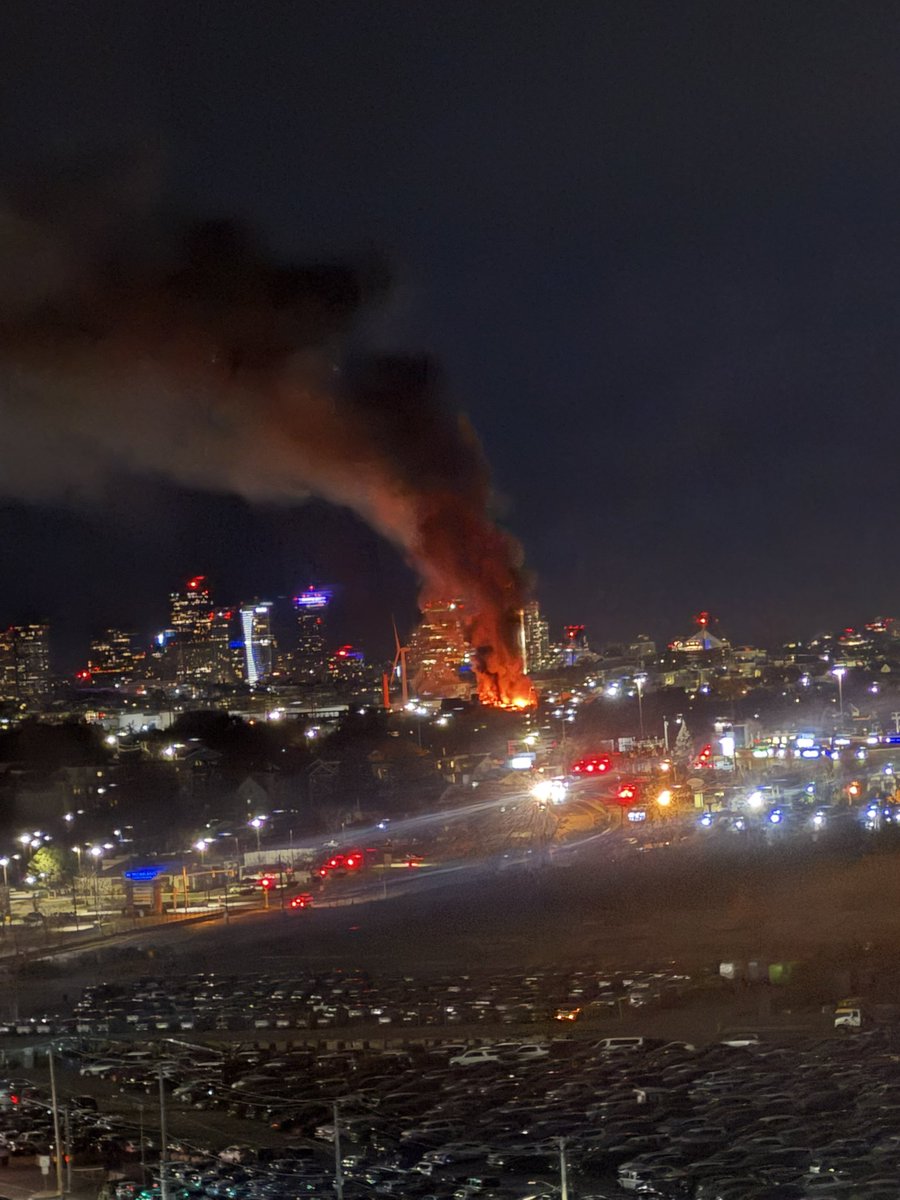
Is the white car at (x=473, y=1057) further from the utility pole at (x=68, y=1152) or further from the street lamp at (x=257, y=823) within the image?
the street lamp at (x=257, y=823)

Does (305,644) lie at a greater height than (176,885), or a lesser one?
greater

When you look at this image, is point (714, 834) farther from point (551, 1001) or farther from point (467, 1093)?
point (467, 1093)

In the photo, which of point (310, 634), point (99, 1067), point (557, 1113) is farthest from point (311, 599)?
point (557, 1113)

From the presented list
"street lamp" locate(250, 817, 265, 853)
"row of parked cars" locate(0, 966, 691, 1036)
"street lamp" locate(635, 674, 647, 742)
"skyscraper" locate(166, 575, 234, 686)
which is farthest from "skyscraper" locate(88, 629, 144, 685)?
"row of parked cars" locate(0, 966, 691, 1036)

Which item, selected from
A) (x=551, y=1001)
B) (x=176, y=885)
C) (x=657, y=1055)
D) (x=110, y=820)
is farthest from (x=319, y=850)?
(x=657, y=1055)

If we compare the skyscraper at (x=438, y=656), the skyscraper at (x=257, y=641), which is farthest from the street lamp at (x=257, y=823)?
the skyscraper at (x=257, y=641)

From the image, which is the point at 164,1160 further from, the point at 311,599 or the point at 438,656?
the point at 311,599
